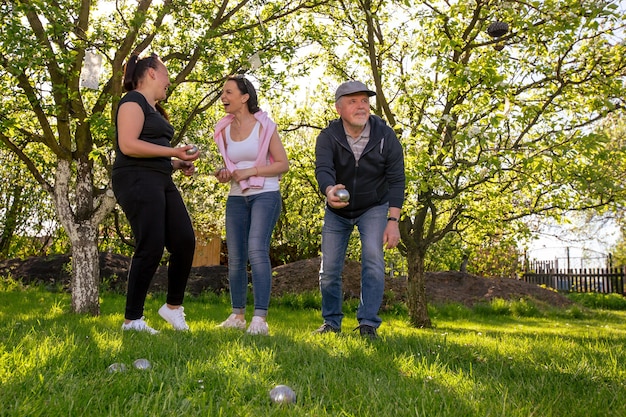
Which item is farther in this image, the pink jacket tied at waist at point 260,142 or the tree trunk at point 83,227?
the tree trunk at point 83,227

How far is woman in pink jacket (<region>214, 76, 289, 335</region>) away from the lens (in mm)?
4754

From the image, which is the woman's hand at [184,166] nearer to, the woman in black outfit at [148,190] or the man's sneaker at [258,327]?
the woman in black outfit at [148,190]

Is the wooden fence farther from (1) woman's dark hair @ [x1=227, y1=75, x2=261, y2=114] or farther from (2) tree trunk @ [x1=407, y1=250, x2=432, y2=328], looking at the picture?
(1) woman's dark hair @ [x1=227, y1=75, x2=261, y2=114]

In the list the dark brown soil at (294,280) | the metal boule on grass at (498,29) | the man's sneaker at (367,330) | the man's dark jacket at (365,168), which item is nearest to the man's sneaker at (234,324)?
the man's sneaker at (367,330)

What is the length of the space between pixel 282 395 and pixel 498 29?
654 cm

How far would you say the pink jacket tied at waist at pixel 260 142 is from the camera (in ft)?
15.7

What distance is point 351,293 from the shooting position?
11992 mm

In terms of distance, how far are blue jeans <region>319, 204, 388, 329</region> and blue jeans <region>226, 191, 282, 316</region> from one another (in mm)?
505

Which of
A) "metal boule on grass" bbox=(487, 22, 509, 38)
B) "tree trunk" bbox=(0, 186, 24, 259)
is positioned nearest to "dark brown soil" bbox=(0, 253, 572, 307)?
"tree trunk" bbox=(0, 186, 24, 259)

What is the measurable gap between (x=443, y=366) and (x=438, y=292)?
425 inches

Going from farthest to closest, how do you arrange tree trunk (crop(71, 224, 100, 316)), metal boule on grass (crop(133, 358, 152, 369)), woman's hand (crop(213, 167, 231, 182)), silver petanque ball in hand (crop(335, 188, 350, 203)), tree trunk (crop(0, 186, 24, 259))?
tree trunk (crop(0, 186, 24, 259)) → tree trunk (crop(71, 224, 100, 316)) → woman's hand (crop(213, 167, 231, 182)) → silver petanque ball in hand (crop(335, 188, 350, 203)) → metal boule on grass (crop(133, 358, 152, 369))

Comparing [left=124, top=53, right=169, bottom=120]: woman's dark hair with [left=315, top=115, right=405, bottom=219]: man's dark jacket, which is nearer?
[left=124, top=53, right=169, bottom=120]: woman's dark hair

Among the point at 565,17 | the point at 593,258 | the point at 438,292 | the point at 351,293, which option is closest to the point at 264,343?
the point at 565,17

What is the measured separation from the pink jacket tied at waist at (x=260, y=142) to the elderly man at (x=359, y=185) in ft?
1.45
